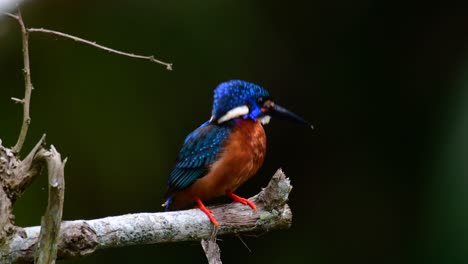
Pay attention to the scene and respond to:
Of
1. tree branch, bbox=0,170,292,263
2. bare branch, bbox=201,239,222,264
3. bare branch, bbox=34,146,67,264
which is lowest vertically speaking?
bare branch, bbox=201,239,222,264

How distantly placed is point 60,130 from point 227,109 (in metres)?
1.96

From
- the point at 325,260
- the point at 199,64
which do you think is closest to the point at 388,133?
the point at 325,260

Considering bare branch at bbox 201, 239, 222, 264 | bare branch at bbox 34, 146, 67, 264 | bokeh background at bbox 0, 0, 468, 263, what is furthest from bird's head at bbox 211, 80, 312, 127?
bokeh background at bbox 0, 0, 468, 263

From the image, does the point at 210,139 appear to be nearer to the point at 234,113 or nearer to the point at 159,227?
the point at 234,113

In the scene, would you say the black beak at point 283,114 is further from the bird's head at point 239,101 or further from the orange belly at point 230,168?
the orange belly at point 230,168

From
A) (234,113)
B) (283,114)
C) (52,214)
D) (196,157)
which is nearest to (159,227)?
(52,214)

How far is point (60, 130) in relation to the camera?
5.06 meters

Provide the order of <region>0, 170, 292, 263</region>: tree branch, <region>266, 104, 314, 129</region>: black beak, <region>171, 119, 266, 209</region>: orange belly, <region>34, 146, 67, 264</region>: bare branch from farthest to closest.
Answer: <region>266, 104, 314, 129</region>: black beak
<region>171, 119, 266, 209</region>: orange belly
<region>0, 170, 292, 263</region>: tree branch
<region>34, 146, 67, 264</region>: bare branch

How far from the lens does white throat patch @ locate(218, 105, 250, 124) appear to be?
338 centimetres

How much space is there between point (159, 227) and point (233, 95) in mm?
800

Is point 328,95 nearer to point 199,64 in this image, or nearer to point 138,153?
point 199,64

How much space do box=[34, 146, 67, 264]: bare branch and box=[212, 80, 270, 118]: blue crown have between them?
3.72 feet

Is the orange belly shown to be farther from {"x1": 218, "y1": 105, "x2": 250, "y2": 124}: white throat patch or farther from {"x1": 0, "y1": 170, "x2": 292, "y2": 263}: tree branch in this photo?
{"x1": 0, "y1": 170, "x2": 292, "y2": 263}: tree branch

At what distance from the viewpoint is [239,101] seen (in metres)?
3.37
